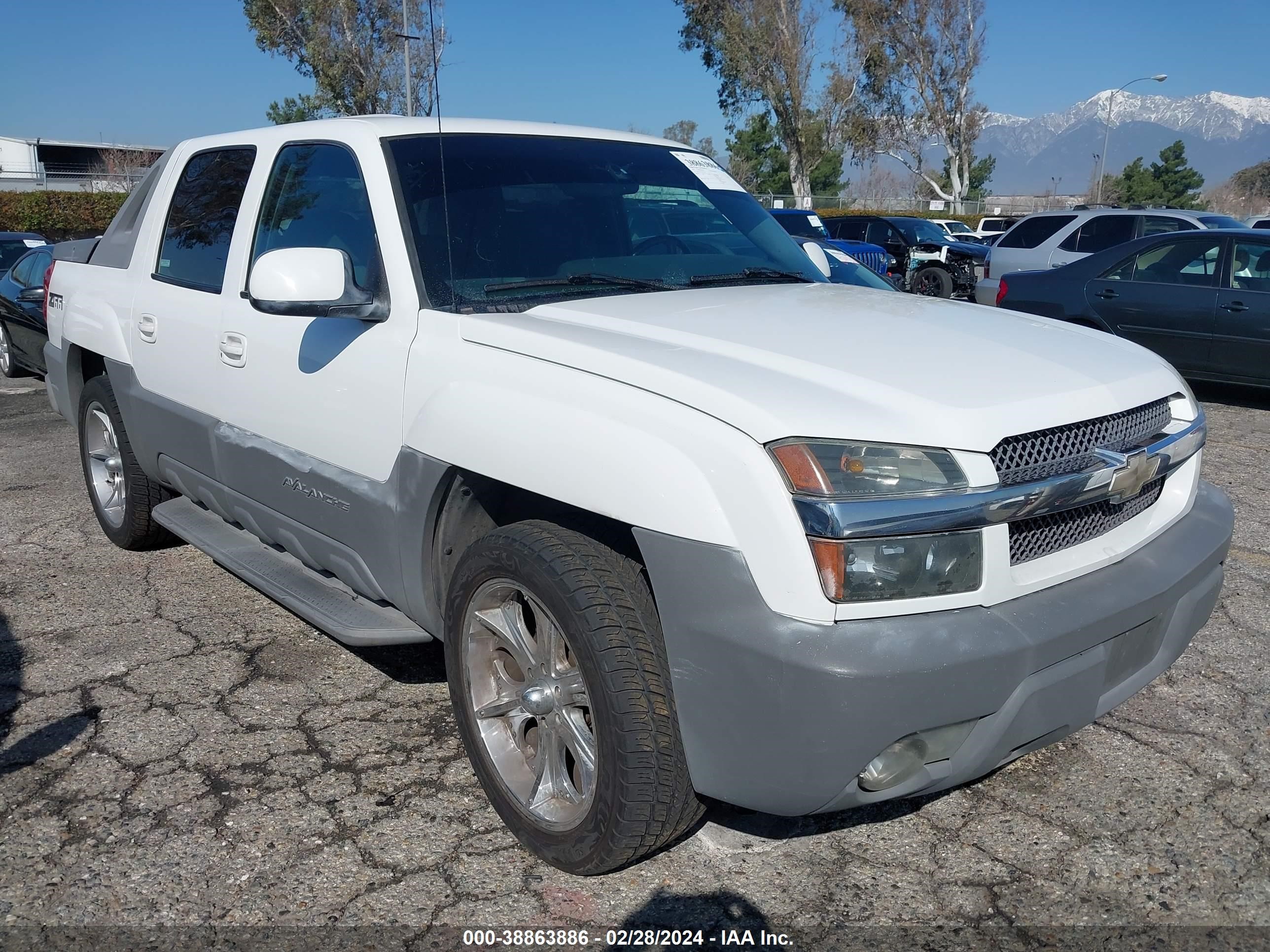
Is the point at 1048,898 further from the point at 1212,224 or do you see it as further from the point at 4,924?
the point at 1212,224

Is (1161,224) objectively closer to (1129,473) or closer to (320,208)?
(1129,473)

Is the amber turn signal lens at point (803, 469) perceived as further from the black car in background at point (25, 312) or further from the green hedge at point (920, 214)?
the green hedge at point (920, 214)

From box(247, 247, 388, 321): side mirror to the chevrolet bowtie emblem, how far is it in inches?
76.3

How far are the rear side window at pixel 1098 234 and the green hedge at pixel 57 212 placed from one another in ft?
97.3

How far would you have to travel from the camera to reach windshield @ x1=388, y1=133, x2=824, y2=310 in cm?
314

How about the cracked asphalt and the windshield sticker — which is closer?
the cracked asphalt

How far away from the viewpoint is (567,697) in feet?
8.71

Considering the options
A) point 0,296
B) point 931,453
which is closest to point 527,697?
point 931,453

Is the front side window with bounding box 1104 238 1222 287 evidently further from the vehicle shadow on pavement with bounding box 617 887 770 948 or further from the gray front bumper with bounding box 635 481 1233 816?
the vehicle shadow on pavement with bounding box 617 887 770 948

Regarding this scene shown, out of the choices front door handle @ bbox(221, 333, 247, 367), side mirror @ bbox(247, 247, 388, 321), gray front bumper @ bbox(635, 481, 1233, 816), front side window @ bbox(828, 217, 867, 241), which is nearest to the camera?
gray front bumper @ bbox(635, 481, 1233, 816)

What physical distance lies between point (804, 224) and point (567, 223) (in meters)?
14.2

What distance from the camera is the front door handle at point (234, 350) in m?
3.64

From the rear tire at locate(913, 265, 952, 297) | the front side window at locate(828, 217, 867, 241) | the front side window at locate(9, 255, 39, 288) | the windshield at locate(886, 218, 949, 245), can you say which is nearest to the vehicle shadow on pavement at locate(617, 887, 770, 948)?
the front side window at locate(9, 255, 39, 288)

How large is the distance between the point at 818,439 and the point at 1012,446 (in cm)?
47
